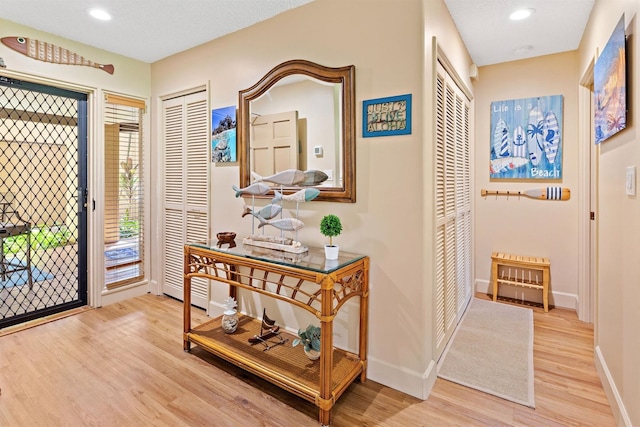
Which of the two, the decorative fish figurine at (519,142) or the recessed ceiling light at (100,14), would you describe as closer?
the recessed ceiling light at (100,14)

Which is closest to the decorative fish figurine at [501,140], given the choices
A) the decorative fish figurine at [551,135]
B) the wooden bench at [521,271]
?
the decorative fish figurine at [551,135]

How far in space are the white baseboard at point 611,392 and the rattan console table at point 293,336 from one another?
4.20 feet

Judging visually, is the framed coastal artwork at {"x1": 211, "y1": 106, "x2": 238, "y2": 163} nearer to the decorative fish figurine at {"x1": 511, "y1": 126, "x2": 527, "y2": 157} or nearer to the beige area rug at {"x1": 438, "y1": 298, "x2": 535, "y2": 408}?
the beige area rug at {"x1": 438, "y1": 298, "x2": 535, "y2": 408}

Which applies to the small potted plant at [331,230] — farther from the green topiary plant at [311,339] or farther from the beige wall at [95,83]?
the beige wall at [95,83]

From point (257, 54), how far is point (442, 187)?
1.77 meters

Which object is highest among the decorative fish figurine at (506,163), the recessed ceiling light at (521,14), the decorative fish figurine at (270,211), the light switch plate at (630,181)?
the recessed ceiling light at (521,14)

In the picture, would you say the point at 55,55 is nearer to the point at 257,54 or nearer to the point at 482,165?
the point at 257,54

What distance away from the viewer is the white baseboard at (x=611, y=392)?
5.28 feet

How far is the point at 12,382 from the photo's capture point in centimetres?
206

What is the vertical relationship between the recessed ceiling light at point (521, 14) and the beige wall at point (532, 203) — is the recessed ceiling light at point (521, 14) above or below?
above

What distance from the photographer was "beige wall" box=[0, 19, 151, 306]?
Result: 2.81 meters

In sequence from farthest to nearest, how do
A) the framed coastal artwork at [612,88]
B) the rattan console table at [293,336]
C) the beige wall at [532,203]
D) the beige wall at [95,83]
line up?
the beige wall at [532,203], the beige wall at [95,83], the rattan console table at [293,336], the framed coastal artwork at [612,88]

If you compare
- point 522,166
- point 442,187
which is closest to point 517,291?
point 522,166

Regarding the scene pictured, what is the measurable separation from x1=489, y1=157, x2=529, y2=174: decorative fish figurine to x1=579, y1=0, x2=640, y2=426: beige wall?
134cm
